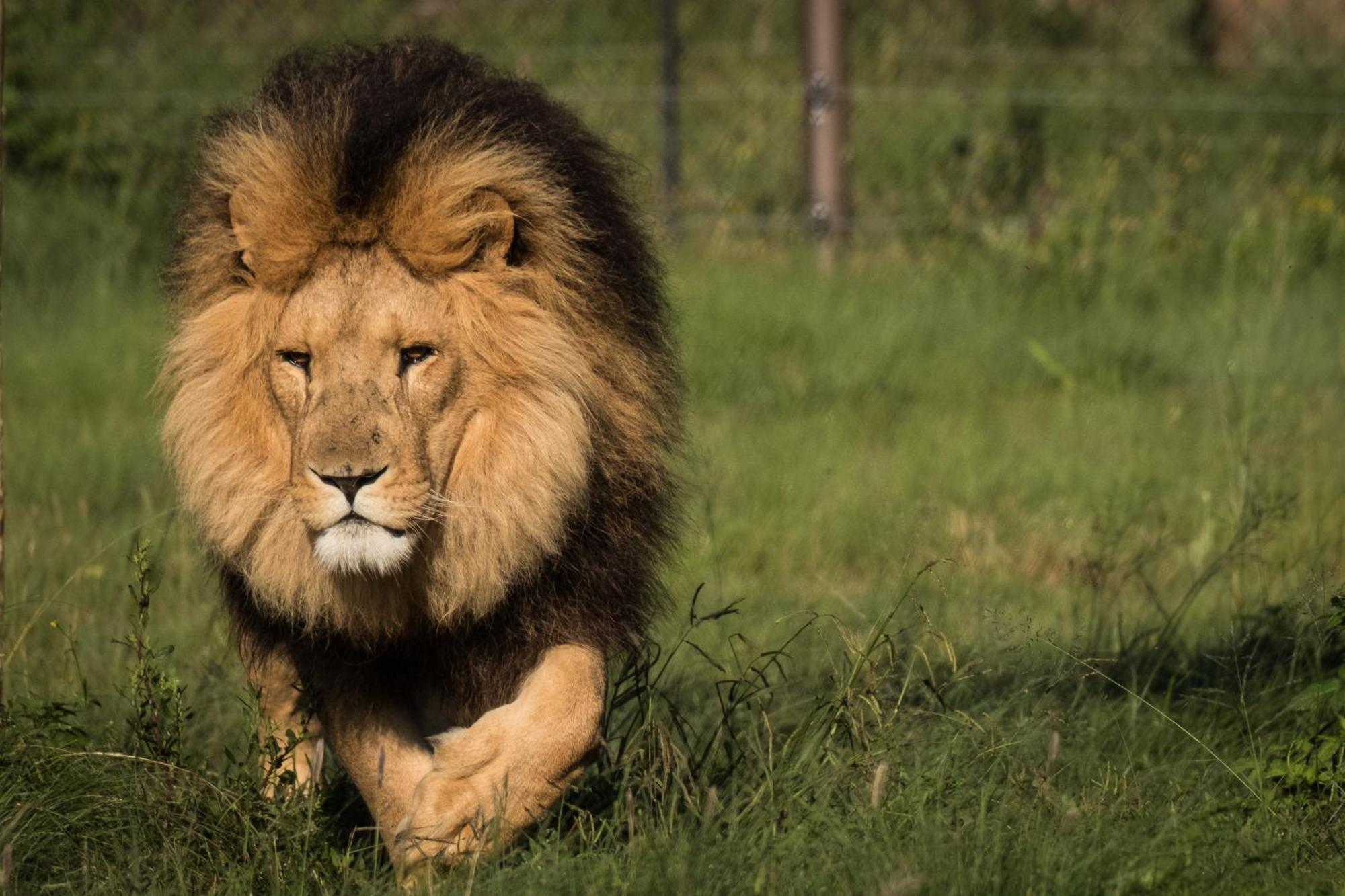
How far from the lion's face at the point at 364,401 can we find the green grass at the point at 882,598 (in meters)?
0.47

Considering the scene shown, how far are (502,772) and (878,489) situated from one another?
3.00 meters

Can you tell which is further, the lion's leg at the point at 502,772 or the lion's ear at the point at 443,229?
the lion's ear at the point at 443,229

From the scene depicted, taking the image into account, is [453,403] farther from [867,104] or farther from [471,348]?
[867,104]

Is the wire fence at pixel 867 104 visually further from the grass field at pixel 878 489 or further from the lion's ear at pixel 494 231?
the lion's ear at pixel 494 231

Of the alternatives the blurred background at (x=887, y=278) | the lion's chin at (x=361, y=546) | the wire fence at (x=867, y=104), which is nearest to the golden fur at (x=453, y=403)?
the lion's chin at (x=361, y=546)

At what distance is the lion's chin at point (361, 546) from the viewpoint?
9.18ft

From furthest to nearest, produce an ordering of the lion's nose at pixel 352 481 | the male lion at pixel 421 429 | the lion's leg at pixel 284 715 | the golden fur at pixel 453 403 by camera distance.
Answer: the lion's leg at pixel 284 715 → the golden fur at pixel 453 403 → the male lion at pixel 421 429 → the lion's nose at pixel 352 481

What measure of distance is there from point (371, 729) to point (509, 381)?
70 centimetres

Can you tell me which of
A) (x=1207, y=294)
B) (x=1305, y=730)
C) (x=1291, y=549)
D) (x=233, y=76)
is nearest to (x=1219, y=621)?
(x=1291, y=549)

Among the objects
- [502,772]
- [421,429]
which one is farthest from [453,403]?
[502,772]

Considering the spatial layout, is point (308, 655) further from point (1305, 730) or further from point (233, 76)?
point (233, 76)

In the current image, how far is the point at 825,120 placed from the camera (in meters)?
8.37

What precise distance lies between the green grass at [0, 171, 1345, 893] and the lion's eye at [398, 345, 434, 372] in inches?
27.2

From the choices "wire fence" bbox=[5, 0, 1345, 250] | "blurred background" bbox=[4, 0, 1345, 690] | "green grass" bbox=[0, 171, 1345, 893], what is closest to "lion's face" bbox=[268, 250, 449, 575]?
"green grass" bbox=[0, 171, 1345, 893]
